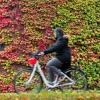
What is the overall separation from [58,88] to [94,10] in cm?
620

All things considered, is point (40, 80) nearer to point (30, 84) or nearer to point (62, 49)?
point (30, 84)

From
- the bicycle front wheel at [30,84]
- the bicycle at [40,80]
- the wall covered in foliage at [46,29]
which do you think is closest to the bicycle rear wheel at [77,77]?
the bicycle at [40,80]

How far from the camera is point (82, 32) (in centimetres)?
1792

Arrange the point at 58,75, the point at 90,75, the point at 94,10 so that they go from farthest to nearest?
Answer: the point at 94,10
the point at 90,75
the point at 58,75

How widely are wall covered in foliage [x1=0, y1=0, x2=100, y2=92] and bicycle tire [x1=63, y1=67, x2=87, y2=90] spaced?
13.9ft

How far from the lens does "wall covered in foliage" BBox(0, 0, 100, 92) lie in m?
17.3

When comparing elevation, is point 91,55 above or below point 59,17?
below

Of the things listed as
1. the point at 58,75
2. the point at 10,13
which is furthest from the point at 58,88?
the point at 10,13

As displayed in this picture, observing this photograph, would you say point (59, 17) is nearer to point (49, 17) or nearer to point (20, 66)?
point (49, 17)

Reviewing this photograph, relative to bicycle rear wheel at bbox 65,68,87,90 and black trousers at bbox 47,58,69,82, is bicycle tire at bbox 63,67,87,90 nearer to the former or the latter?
bicycle rear wheel at bbox 65,68,87,90

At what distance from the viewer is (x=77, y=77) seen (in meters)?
12.8

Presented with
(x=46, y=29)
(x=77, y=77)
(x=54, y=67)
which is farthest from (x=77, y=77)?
(x=46, y=29)

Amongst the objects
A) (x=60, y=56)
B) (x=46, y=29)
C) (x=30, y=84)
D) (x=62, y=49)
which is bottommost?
(x=30, y=84)

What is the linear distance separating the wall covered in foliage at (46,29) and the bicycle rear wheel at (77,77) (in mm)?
4216
